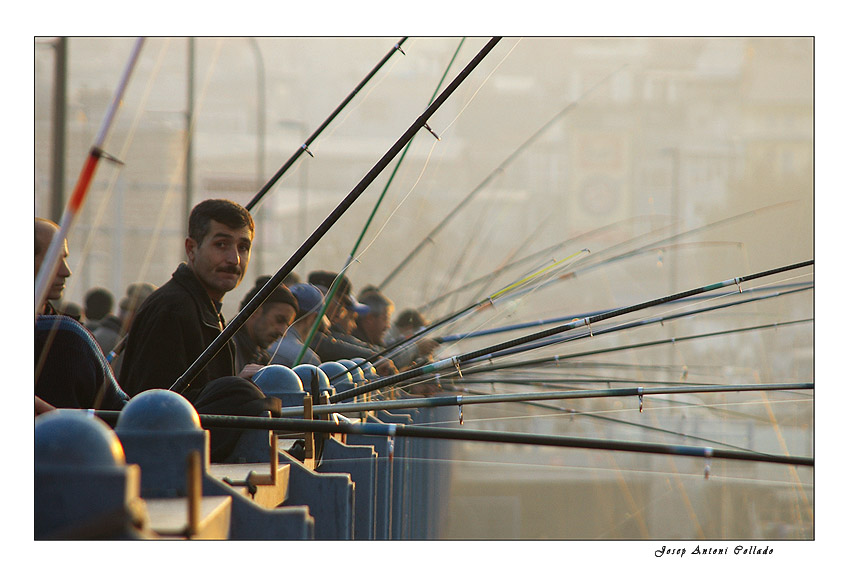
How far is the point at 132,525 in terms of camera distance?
0.89m

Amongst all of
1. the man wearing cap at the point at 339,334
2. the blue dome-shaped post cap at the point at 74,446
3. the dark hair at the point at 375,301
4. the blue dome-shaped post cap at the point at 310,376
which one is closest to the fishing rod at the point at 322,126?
the blue dome-shaped post cap at the point at 310,376

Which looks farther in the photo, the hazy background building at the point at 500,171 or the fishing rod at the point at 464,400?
the hazy background building at the point at 500,171

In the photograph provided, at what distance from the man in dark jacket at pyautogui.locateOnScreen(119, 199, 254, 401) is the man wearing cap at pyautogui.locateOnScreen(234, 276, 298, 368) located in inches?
26.4

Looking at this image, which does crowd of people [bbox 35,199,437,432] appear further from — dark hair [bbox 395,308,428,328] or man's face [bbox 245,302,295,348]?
dark hair [bbox 395,308,428,328]

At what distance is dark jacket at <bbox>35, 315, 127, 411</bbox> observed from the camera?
180 cm

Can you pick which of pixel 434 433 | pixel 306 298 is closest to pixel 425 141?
pixel 306 298

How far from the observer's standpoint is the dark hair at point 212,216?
229 centimetres

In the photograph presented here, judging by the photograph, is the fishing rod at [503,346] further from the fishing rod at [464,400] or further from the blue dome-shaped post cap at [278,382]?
the blue dome-shaped post cap at [278,382]

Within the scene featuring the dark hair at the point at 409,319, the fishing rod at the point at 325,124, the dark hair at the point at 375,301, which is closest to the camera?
Result: the fishing rod at the point at 325,124

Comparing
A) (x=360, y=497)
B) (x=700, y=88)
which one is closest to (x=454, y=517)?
(x=360, y=497)

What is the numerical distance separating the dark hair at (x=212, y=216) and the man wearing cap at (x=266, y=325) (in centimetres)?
80

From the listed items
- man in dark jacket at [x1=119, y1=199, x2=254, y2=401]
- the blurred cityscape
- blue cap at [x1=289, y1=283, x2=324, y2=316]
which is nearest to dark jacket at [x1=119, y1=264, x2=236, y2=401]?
man in dark jacket at [x1=119, y1=199, x2=254, y2=401]
